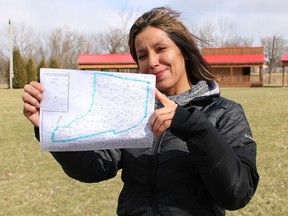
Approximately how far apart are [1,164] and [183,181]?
280 inches

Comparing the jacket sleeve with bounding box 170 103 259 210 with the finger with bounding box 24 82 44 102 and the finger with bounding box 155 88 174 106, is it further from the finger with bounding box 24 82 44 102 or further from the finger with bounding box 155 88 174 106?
the finger with bounding box 24 82 44 102

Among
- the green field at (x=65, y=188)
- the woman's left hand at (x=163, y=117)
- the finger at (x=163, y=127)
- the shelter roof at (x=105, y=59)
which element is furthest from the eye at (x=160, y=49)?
the shelter roof at (x=105, y=59)

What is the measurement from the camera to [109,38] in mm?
79062

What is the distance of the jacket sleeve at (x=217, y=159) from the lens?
160cm

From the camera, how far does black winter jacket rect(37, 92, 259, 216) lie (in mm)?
1625

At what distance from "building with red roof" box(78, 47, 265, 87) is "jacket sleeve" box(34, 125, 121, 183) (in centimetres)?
4628

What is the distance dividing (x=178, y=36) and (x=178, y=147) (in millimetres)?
587

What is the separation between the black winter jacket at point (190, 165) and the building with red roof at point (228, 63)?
46354 millimetres

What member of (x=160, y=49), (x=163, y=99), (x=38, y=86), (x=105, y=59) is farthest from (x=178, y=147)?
(x=105, y=59)

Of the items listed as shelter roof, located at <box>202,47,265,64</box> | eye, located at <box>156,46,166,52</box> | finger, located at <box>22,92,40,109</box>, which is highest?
eye, located at <box>156,46,166,52</box>

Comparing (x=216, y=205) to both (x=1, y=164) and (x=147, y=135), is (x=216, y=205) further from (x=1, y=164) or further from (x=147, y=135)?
(x=1, y=164)

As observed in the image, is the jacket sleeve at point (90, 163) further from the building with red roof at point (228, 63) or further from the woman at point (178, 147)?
the building with red roof at point (228, 63)

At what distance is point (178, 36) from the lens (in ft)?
6.84

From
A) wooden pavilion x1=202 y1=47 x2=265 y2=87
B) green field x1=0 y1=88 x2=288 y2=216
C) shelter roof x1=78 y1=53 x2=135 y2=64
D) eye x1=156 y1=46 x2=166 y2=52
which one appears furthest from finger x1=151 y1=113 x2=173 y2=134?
shelter roof x1=78 y1=53 x2=135 y2=64
